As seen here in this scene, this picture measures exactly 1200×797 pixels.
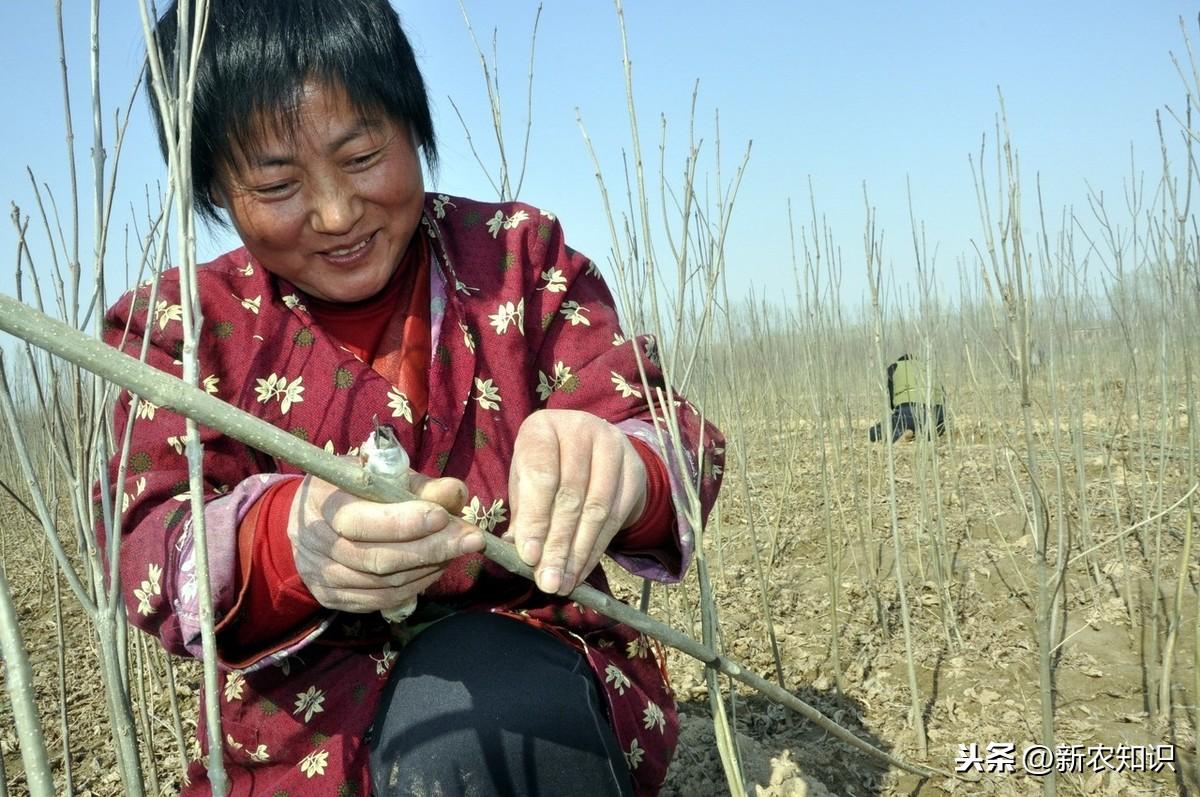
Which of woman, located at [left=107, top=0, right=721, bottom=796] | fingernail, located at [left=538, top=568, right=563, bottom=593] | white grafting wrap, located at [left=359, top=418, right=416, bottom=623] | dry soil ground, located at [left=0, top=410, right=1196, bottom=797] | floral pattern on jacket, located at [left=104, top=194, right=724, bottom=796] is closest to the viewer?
white grafting wrap, located at [left=359, top=418, right=416, bottom=623]

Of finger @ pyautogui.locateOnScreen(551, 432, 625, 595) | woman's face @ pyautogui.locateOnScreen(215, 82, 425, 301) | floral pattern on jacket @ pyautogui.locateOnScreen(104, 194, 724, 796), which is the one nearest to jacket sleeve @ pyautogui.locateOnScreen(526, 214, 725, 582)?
floral pattern on jacket @ pyautogui.locateOnScreen(104, 194, 724, 796)

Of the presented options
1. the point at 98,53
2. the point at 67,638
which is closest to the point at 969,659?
the point at 98,53

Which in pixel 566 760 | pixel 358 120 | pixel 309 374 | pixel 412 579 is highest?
pixel 358 120

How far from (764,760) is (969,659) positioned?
0.90m

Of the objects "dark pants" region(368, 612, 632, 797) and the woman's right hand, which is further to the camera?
"dark pants" region(368, 612, 632, 797)

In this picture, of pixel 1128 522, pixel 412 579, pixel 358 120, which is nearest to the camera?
pixel 412 579

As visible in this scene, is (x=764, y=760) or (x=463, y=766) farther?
(x=764, y=760)

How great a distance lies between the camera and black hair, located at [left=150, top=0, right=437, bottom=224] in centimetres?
89

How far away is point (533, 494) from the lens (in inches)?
25.5

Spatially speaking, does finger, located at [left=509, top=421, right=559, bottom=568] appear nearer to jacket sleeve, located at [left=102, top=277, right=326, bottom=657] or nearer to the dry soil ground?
jacket sleeve, located at [left=102, top=277, right=326, bottom=657]

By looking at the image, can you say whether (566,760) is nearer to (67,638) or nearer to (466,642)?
(466,642)

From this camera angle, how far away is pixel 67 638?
125 inches

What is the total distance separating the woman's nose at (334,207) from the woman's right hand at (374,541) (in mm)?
358

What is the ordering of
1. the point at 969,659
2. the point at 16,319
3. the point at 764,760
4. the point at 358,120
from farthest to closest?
the point at 969,659, the point at 764,760, the point at 358,120, the point at 16,319
